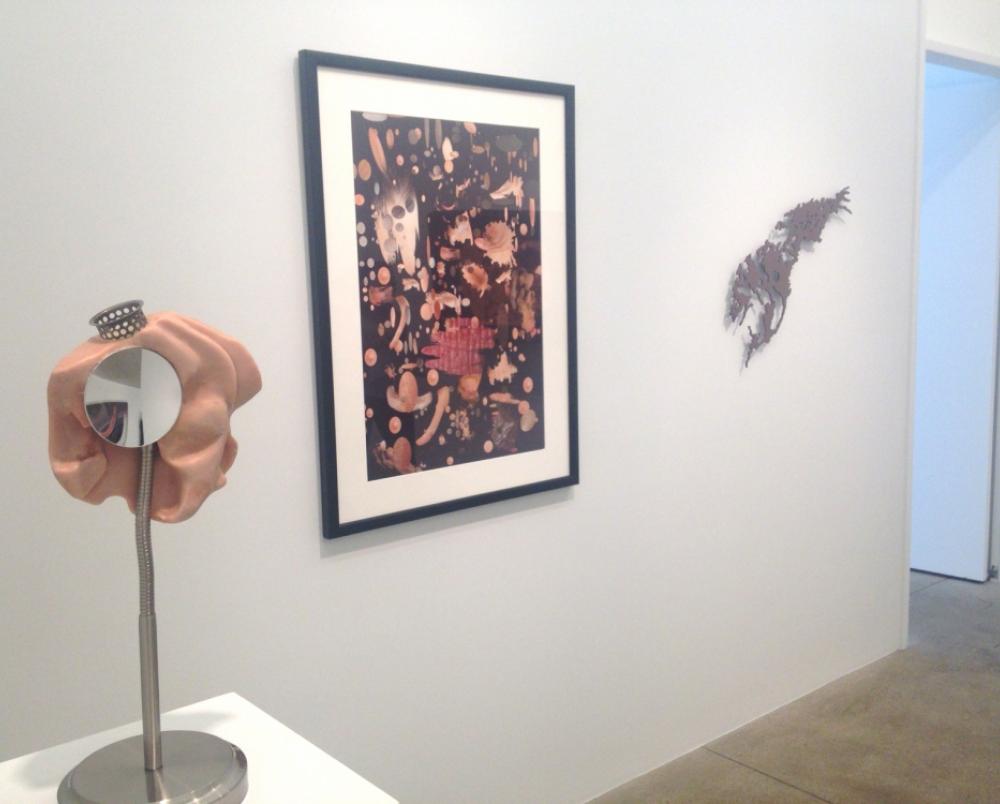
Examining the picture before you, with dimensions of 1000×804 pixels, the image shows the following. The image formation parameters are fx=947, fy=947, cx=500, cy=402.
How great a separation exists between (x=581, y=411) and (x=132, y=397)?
150cm

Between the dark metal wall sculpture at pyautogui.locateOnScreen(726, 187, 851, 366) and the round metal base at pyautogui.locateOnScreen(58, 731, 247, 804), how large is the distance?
6.48ft

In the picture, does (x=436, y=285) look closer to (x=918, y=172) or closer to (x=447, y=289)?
(x=447, y=289)

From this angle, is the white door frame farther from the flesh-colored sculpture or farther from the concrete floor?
the flesh-colored sculpture

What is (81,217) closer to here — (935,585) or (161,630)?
(161,630)

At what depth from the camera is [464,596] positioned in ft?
7.36

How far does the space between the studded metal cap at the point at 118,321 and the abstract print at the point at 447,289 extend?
903 mm

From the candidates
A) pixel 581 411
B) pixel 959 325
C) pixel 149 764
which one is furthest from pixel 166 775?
pixel 959 325

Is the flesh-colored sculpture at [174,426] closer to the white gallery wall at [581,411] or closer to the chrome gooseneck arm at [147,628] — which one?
the chrome gooseneck arm at [147,628]

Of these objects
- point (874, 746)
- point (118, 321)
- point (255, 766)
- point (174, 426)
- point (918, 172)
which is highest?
point (918, 172)

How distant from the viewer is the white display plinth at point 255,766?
1.17m

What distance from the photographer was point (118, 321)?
1.08 meters

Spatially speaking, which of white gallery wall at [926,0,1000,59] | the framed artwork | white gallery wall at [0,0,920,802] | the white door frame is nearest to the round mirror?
white gallery wall at [0,0,920,802]

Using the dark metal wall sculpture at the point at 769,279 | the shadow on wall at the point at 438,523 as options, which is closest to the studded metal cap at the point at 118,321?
the shadow on wall at the point at 438,523

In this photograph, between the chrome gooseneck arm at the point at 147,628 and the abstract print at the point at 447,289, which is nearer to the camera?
the chrome gooseneck arm at the point at 147,628
